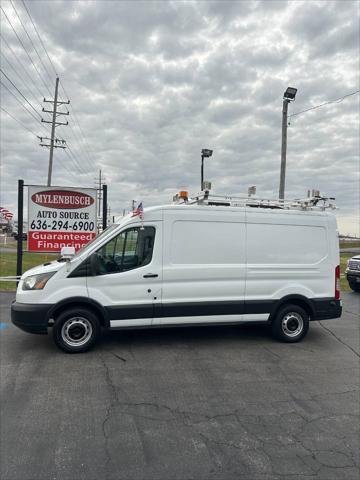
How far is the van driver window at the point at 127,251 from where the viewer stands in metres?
5.74

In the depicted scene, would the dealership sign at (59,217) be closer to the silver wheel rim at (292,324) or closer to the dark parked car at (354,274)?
the silver wheel rim at (292,324)

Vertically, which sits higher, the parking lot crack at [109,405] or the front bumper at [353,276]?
the front bumper at [353,276]

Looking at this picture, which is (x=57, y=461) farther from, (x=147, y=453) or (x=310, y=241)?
(x=310, y=241)

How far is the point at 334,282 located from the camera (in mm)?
6617

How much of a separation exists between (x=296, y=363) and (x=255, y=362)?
1.95ft

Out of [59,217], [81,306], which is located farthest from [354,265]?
[81,306]

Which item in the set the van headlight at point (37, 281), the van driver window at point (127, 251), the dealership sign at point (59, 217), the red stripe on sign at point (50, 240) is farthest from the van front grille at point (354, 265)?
the van headlight at point (37, 281)

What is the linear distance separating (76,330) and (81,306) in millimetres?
363

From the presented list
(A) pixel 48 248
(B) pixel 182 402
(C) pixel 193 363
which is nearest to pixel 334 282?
(C) pixel 193 363

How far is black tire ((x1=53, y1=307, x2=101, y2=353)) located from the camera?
5.55m

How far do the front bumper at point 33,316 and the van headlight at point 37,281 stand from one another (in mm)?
253

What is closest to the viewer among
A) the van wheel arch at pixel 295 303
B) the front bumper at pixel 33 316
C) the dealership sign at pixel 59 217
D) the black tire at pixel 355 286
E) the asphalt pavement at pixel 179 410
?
the asphalt pavement at pixel 179 410

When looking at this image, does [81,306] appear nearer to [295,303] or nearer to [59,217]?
[295,303]

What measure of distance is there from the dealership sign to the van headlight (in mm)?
4982
